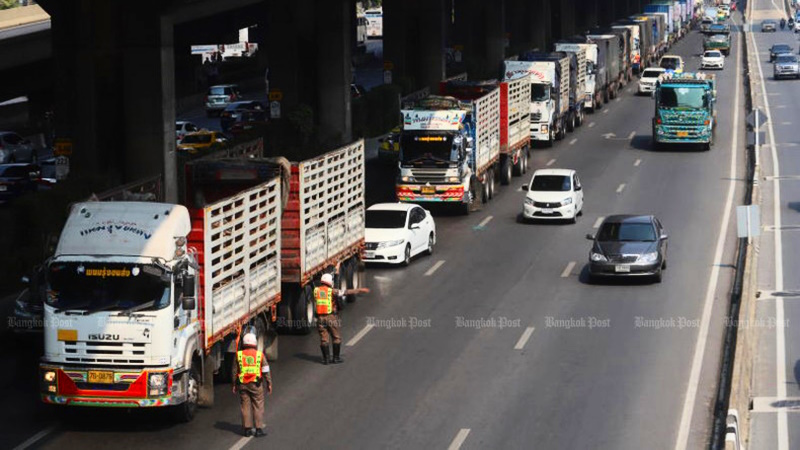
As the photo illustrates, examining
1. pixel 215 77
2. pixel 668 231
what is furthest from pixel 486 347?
pixel 215 77

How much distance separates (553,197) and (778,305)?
1301 centimetres

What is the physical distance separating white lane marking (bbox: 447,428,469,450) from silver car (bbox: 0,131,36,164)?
45.4 metres

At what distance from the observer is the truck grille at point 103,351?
22828 millimetres

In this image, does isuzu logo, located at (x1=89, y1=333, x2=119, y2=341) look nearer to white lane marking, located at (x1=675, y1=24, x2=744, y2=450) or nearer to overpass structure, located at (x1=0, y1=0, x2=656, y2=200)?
white lane marking, located at (x1=675, y1=24, x2=744, y2=450)

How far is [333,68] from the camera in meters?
63.1

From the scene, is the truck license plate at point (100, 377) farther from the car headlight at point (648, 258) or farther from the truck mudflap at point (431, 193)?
the truck mudflap at point (431, 193)

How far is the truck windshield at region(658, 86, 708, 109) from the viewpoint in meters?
62.8

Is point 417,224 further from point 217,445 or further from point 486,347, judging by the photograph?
point 217,445

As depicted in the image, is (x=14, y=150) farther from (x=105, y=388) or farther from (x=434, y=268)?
(x=105, y=388)

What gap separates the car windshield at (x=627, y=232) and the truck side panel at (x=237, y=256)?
36.7 ft

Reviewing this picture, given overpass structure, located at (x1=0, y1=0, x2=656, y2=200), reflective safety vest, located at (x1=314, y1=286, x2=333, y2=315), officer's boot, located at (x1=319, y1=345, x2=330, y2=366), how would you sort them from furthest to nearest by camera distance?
1. overpass structure, located at (x1=0, y1=0, x2=656, y2=200)
2. officer's boot, located at (x1=319, y1=345, x2=330, y2=366)
3. reflective safety vest, located at (x1=314, y1=286, x2=333, y2=315)

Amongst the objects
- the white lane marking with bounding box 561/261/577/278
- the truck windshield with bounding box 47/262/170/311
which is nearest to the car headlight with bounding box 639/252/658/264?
the white lane marking with bounding box 561/261/577/278

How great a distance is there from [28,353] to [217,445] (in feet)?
27.7

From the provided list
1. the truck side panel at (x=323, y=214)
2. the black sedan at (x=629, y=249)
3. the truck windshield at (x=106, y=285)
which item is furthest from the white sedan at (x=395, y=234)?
the truck windshield at (x=106, y=285)
